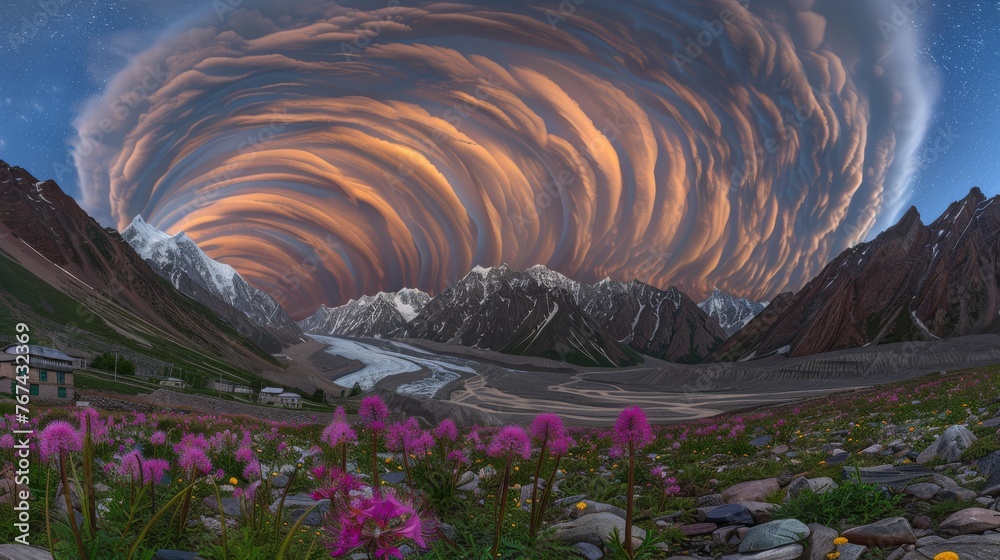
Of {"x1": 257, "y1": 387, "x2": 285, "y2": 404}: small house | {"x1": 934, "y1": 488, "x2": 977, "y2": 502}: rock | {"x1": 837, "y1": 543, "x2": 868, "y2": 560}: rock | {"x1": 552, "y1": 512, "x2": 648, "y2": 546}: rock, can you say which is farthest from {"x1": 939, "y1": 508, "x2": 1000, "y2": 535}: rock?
{"x1": 257, "y1": 387, "x2": 285, "y2": 404}: small house

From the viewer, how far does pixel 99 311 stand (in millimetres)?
156000

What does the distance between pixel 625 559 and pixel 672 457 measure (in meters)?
10.6

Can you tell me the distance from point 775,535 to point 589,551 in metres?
2.32

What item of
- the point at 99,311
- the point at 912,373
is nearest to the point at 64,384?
the point at 99,311

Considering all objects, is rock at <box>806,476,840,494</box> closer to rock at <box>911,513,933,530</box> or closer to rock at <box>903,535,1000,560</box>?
rock at <box>911,513,933,530</box>

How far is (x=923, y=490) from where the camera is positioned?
6699 mm

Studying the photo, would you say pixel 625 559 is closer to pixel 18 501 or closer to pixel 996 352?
pixel 18 501

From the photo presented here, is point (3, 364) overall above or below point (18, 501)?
above

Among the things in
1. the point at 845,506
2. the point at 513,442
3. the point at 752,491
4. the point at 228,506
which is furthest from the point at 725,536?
the point at 228,506

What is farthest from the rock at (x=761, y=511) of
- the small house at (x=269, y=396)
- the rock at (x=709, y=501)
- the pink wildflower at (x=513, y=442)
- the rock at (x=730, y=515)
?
the small house at (x=269, y=396)

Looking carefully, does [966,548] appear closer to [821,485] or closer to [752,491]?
[821,485]

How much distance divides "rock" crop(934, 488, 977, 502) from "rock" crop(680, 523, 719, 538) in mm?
2829

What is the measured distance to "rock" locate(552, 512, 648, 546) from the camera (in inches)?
251

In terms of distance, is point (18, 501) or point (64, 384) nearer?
point (18, 501)
